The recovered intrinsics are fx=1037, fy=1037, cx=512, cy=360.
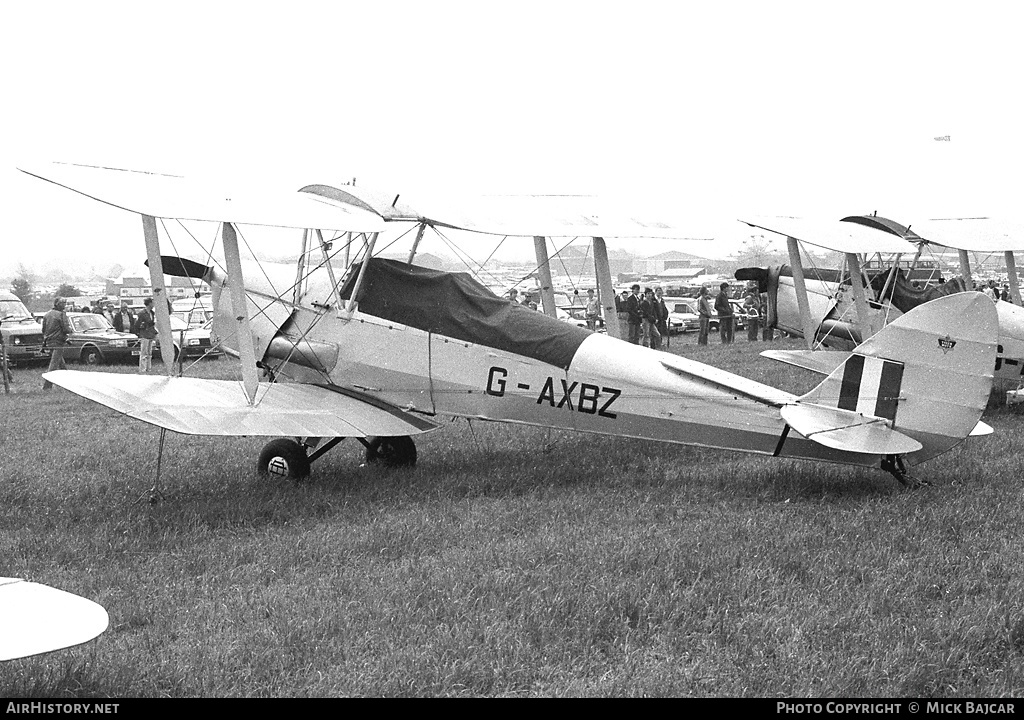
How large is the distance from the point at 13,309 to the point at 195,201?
19472 mm

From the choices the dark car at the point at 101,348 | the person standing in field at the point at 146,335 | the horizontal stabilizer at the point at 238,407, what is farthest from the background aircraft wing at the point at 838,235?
the dark car at the point at 101,348

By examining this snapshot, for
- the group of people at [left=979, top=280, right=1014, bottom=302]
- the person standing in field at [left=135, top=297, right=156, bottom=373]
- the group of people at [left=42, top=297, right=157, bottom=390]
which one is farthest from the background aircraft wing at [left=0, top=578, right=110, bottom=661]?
the group of people at [left=979, top=280, right=1014, bottom=302]

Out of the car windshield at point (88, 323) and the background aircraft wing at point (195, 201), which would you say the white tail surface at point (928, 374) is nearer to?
the background aircraft wing at point (195, 201)

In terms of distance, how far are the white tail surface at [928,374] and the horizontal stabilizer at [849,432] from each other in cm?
6

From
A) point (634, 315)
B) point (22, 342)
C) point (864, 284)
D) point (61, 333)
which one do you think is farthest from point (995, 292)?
point (22, 342)

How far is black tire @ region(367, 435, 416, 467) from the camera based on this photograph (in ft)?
28.6

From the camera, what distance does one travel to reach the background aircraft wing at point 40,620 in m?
3.32

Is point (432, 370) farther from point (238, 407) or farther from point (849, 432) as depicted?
point (849, 432)

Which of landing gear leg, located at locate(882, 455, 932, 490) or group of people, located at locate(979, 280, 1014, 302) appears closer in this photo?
landing gear leg, located at locate(882, 455, 932, 490)

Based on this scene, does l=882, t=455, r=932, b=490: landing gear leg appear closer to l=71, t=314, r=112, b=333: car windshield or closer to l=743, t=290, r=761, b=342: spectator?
l=743, t=290, r=761, b=342: spectator

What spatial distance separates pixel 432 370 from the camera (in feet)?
27.1

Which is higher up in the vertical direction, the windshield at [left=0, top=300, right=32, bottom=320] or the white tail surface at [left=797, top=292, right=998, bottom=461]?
the white tail surface at [left=797, top=292, right=998, bottom=461]

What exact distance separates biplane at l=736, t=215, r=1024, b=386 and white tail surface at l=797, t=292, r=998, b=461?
12.0 ft
